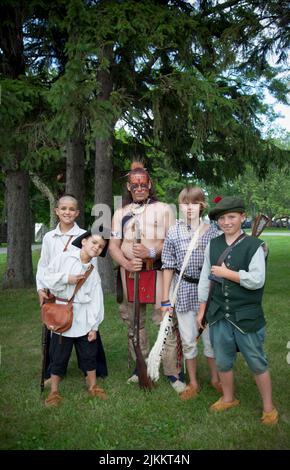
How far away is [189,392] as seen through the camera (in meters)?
4.30

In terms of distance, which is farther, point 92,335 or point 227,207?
point 92,335

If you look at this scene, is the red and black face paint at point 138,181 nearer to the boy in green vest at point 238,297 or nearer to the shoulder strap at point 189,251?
the shoulder strap at point 189,251

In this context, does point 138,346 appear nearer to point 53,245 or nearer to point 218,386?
point 218,386

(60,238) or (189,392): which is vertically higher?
(60,238)

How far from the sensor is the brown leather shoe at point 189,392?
4248 mm

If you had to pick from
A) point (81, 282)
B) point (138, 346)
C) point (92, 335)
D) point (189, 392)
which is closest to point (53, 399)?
point (92, 335)

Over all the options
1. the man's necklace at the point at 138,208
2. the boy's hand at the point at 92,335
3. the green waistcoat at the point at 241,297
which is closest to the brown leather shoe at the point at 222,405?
the green waistcoat at the point at 241,297

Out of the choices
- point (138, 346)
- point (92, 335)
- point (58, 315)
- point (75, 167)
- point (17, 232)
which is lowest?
point (138, 346)

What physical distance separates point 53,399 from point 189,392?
1260 mm

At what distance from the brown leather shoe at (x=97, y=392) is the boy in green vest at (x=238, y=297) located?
1.21 m

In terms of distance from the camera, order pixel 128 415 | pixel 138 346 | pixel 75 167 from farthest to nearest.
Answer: pixel 75 167
pixel 138 346
pixel 128 415

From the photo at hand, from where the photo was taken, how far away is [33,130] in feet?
29.2
